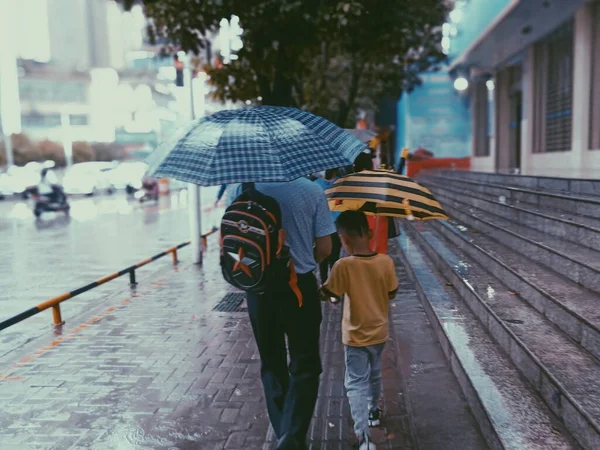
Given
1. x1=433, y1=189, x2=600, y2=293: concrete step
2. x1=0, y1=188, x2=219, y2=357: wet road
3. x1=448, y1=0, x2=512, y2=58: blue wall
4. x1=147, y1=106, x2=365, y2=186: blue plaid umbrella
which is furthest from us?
x1=448, y1=0, x2=512, y2=58: blue wall

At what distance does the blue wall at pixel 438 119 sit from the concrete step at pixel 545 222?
1451 cm

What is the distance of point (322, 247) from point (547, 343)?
6.16 ft

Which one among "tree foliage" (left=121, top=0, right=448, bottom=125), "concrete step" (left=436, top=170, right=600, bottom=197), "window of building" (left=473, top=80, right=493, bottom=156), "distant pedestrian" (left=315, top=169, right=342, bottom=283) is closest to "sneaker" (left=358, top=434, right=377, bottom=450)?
"distant pedestrian" (left=315, top=169, right=342, bottom=283)

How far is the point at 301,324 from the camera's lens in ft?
10.8

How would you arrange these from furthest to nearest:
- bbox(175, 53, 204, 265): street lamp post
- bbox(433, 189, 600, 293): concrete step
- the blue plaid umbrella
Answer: bbox(175, 53, 204, 265): street lamp post < bbox(433, 189, 600, 293): concrete step < the blue plaid umbrella

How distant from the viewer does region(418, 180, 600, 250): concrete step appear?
217 inches

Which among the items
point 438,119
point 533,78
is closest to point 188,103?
point 533,78

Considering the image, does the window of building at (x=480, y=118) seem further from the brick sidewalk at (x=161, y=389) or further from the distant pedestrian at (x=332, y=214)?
the brick sidewalk at (x=161, y=389)

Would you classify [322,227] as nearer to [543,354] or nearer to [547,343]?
[543,354]

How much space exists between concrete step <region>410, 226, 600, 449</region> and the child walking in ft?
3.50

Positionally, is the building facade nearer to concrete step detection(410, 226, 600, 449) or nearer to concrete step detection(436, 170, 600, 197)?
concrete step detection(436, 170, 600, 197)

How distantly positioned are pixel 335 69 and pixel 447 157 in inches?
327

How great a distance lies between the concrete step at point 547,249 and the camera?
4.77m

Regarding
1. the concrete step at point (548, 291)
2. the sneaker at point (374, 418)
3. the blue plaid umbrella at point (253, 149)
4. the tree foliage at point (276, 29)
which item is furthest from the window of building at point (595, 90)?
the blue plaid umbrella at point (253, 149)
